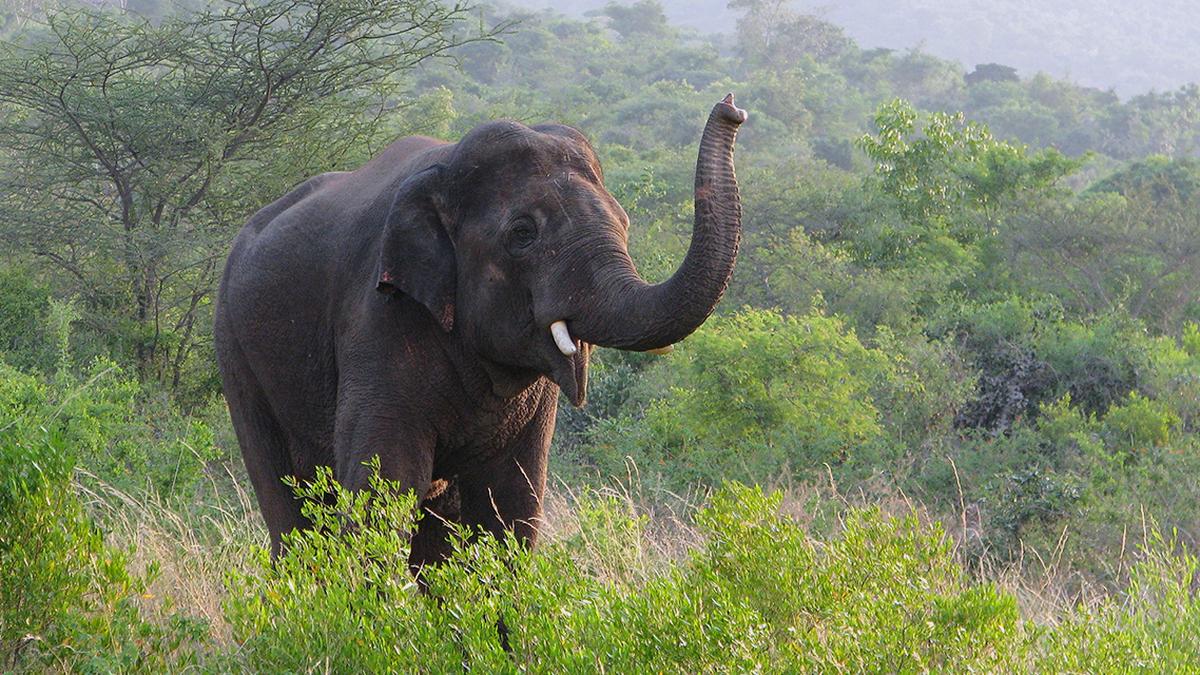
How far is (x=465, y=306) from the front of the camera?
478cm

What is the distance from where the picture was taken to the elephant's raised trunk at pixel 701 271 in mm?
4098

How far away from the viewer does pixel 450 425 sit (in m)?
4.92

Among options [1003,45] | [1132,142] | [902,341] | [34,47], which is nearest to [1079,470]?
[902,341]

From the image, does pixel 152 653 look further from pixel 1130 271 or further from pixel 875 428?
pixel 1130 271

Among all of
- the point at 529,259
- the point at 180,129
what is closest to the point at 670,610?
the point at 529,259

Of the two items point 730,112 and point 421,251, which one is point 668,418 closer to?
point 421,251

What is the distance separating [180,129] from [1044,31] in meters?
153

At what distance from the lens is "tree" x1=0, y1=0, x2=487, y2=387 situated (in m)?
14.6

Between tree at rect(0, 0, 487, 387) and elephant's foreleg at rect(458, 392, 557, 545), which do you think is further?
tree at rect(0, 0, 487, 387)

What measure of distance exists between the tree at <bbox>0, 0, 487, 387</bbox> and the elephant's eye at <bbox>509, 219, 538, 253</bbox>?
10.0 metres

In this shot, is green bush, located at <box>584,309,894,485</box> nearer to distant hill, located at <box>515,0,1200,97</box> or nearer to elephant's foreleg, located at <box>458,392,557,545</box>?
elephant's foreleg, located at <box>458,392,557,545</box>

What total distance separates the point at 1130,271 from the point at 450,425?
16742 millimetres

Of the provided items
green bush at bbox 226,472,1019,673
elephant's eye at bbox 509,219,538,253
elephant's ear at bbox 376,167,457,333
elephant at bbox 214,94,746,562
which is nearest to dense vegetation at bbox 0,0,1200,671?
green bush at bbox 226,472,1019,673

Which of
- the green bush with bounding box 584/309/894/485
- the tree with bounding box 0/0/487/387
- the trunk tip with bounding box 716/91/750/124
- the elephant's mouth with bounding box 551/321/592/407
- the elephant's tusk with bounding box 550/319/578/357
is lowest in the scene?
the green bush with bounding box 584/309/894/485
